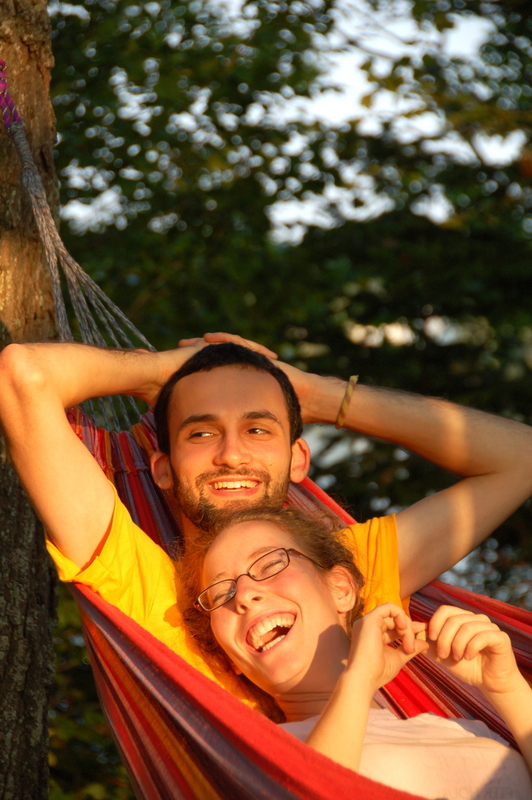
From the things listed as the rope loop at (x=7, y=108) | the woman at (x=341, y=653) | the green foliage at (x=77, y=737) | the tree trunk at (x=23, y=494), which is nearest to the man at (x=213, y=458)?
the woman at (x=341, y=653)

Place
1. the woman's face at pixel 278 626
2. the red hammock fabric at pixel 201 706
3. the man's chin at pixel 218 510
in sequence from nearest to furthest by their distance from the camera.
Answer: the red hammock fabric at pixel 201 706, the woman's face at pixel 278 626, the man's chin at pixel 218 510

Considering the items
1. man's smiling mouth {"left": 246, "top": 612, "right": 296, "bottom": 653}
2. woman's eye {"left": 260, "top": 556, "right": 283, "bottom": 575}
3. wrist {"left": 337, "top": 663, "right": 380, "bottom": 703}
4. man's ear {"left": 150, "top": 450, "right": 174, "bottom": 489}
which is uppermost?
wrist {"left": 337, "top": 663, "right": 380, "bottom": 703}

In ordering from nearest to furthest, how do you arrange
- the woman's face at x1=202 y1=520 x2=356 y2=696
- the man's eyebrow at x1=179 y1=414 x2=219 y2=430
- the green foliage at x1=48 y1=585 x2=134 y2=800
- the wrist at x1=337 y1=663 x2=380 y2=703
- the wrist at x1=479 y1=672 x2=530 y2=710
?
the wrist at x1=337 y1=663 x2=380 y2=703 < the wrist at x1=479 y1=672 x2=530 y2=710 < the woman's face at x1=202 y1=520 x2=356 y2=696 < the man's eyebrow at x1=179 y1=414 x2=219 y2=430 < the green foliage at x1=48 y1=585 x2=134 y2=800

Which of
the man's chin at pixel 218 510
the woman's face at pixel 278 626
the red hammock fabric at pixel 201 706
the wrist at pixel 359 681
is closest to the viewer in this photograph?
the red hammock fabric at pixel 201 706

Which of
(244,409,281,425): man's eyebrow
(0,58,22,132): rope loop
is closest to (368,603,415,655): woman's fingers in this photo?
(244,409,281,425): man's eyebrow

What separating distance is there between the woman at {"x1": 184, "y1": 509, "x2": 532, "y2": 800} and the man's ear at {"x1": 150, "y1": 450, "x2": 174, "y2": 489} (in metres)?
0.26

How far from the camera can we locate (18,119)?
230cm

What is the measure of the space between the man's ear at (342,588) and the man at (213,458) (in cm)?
16

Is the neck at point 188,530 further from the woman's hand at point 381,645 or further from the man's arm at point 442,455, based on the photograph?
the woman's hand at point 381,645

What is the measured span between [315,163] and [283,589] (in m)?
3.89

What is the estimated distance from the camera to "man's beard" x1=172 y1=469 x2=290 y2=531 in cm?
198

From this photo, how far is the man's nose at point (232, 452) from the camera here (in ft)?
6.56

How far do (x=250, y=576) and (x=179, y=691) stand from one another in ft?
0.99

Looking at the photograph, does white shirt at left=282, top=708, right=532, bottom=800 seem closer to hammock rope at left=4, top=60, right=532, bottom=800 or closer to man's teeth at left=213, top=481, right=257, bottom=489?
hammock rope at left=4, top=60, right=532, bottom=800
